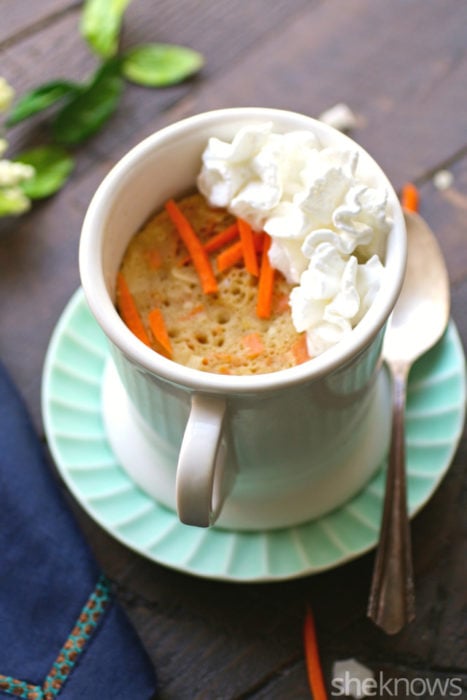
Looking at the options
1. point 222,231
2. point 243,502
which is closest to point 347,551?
point 243,502

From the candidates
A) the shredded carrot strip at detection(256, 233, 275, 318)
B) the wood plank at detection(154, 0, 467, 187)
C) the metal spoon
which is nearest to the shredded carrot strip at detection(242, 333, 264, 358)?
the shredded carrot strip at detection(256, 233, 275, 318)

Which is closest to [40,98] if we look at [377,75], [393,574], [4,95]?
[4,95]

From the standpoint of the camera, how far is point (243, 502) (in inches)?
37.2

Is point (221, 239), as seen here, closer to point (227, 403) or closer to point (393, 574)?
point (227, 403)

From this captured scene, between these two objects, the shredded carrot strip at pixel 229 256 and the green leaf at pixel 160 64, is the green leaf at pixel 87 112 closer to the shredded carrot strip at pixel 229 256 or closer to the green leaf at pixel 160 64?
the green leaf at pixel 160 64

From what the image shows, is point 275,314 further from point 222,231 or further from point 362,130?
point 362,130

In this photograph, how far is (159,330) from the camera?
836mm

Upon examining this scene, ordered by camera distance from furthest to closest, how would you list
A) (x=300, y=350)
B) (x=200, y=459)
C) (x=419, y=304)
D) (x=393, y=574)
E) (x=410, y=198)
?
1. (x=410, y=198)
2. (x=419, y=304)
3. (x=393, y=574)
4. (x=300, y=350)
5. (x=200, y=459)

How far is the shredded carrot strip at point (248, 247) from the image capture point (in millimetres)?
844

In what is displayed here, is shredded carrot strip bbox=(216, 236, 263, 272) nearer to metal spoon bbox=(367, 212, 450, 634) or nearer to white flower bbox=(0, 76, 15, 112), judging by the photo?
metal spoon bbox=(367, 212, 450, 634)

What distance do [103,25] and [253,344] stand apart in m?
0.74

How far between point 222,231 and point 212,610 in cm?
44

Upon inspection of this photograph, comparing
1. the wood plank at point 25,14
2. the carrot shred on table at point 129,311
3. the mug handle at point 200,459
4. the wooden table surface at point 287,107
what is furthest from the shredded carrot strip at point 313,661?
the wood plank at point 25,14

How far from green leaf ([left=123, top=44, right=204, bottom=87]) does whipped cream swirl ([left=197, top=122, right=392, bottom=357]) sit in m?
0.49
